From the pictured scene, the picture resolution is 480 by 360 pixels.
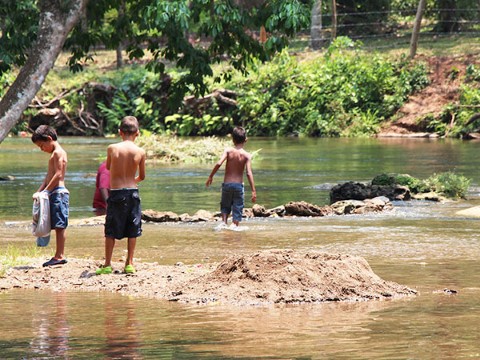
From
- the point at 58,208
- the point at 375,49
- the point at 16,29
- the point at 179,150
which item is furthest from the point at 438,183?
the point at 375,49

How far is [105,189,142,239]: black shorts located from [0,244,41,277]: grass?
3.45 ft

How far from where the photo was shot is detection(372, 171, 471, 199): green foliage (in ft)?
62.0

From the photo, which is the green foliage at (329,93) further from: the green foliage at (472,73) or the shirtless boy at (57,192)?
the shirtless boy at (57,192)

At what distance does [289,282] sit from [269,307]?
538 millimetres

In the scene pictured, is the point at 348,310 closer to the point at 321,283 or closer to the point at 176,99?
the point at 321,283

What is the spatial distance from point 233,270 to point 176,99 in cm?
770

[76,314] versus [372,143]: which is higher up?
[76,314]

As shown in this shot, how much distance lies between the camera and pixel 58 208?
1114cm

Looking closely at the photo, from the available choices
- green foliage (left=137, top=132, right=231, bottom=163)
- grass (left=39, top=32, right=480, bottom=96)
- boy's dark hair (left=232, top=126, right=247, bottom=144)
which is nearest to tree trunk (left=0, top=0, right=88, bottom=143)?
boy's dark hair (left=232, top=126, right=247, bottom=144)

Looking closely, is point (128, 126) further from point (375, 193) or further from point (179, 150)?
point (179, 150)

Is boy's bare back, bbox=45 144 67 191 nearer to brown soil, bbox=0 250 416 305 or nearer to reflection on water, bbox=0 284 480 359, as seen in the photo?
brown soil, bbox=0 250 416 305

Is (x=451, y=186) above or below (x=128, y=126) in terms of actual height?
below

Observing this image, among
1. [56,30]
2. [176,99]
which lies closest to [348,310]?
[56,30]

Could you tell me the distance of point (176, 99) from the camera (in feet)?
55.6
